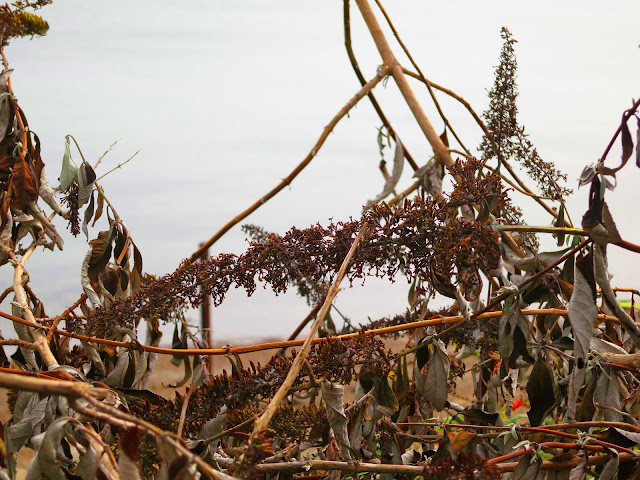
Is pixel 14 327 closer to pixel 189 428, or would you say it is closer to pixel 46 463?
pixel 189 428

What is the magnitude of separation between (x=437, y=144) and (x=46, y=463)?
1.02 metres

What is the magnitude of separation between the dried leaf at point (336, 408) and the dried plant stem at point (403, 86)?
2.36 ft

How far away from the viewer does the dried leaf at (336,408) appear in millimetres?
777

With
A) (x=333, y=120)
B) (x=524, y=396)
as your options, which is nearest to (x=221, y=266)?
(x=333, y=120)

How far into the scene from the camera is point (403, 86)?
4.89 feet

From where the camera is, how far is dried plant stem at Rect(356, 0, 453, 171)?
1390mm

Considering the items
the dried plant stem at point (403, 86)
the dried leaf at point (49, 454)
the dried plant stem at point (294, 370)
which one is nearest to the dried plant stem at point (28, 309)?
the dried leaf at point (49, 454)

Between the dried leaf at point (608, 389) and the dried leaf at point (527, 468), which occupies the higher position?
the dried leaf at point (608, 389)

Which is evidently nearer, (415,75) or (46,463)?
(46,463)

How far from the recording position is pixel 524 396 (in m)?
2.80

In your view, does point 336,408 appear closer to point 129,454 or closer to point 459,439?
point 459,439

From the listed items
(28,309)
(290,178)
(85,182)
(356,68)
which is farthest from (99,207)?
(356,68)

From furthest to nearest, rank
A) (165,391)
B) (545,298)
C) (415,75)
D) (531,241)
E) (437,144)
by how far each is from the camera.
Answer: (165,391), (415,75), (437,144), (531,241), (545,298)

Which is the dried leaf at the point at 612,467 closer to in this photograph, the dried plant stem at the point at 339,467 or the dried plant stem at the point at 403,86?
the dried plant stem at the point at 339,467
